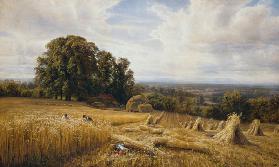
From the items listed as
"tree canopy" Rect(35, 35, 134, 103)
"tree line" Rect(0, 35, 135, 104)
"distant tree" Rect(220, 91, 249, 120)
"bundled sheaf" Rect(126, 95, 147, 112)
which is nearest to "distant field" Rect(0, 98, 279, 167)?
"bundled sheaf" Rect(126, 95, 147, 112)

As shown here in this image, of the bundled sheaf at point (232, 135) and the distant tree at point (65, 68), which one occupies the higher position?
the distant tree at point (65, 68)

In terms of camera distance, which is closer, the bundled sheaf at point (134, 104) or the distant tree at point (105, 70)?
the bundled sheaf at point (134, 104)

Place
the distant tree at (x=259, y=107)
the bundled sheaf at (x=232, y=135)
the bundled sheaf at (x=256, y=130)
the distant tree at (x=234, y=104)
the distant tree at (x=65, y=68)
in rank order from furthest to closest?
1. the distant tree at (x=234, y=104)
2. the distant tree at (x=259, y=107)
3. the distant tree at (x=65, y=68)
4. the bundled sheaf at (x=256, y=130)
5. the bundled sheaf at (x=232, y=135)

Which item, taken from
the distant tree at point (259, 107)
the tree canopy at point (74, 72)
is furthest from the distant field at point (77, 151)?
the distant tree at point (259, 107)

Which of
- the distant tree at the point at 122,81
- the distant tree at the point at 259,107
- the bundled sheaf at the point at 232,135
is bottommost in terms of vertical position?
the distant tree at the point at 259,107

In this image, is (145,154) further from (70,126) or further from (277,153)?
(277,153)

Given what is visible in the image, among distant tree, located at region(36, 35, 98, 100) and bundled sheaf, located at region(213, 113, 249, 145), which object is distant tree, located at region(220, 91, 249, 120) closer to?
distant tree, located at region(36, 35, 98, 100)

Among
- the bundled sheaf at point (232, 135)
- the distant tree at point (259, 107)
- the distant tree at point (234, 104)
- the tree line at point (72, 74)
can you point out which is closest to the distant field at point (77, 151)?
the bundled sheaf at point (232, 135)

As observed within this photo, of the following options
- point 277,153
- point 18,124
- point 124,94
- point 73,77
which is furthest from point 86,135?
point 124,94

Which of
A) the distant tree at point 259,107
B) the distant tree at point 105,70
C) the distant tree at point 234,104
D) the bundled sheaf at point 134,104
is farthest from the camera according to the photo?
the distant tree at point 234,104

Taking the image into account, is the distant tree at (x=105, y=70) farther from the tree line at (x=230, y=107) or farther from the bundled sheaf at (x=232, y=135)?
the bundled sheaf at (x=232, y=135)

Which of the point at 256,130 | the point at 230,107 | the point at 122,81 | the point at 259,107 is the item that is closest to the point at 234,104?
the point at 230,107

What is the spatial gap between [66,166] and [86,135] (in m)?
1.45

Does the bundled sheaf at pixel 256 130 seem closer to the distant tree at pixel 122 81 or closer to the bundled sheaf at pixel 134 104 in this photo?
the bundled sheaf at pixel 134 104
